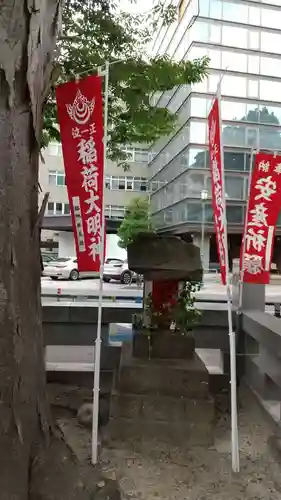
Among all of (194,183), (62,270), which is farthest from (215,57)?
(62,270)

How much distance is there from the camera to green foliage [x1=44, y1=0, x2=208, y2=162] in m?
5.94

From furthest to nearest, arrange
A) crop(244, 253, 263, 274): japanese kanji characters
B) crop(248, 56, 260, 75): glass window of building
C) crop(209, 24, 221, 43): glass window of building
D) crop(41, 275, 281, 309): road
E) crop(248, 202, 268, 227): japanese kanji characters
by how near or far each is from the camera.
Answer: crop(248, 56, 260, 75): glass window of building < crop(209, 24, 221, 43): glass window of building < crop(41, 275, 281, 309): road < crop(244, 253, 263, 274): japanese kanji characters < crop(248, 202, 268, 227): japanese kanji characters

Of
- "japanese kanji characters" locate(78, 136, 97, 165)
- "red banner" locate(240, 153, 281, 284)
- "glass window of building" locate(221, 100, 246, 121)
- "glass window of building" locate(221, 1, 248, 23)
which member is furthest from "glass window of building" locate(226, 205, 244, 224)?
"japanese kanji characters" locate(78, 136, 97, 165)

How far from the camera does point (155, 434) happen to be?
445cm

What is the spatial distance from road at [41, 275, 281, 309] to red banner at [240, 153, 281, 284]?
1.41 m

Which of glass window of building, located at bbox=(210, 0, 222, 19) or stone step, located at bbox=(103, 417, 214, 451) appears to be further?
glass window of building, located at bbox=(210, 0, 222, 19)

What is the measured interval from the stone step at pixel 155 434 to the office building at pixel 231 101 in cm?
1071

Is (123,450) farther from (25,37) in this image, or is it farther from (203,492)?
(25,37)

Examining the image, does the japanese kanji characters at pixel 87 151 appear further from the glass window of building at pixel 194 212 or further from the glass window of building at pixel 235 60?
the glass window of building at pixel 235 60

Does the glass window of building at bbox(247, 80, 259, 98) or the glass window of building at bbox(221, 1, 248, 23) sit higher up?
the glass window of building at bbox(221, 1, 248, 23)

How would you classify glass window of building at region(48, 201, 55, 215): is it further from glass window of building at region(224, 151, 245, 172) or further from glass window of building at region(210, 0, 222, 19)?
glass window of building at region(210, 0, 222, 19)

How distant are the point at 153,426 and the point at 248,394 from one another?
5.30 ft

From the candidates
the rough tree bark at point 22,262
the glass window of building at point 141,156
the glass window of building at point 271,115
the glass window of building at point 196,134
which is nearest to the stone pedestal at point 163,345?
the rough tree bark at point 22,262

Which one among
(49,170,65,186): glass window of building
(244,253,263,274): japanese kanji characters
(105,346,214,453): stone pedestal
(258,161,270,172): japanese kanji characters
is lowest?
(105,346,214,453): stone pedestal
